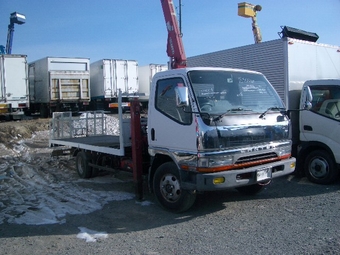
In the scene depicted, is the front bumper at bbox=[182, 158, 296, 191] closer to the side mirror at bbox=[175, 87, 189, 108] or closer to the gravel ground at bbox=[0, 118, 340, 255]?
the gravel ground at bbox=[0, 118, 340, 255]

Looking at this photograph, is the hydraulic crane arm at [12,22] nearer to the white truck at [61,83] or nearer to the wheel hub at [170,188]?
the white truck at [61,83]

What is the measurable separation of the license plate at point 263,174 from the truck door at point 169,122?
1066 millimetres

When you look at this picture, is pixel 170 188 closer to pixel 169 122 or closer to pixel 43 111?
pixel 169 122

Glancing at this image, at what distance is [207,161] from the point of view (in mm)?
5090

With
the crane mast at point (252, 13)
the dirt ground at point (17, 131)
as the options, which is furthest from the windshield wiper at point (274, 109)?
the dirt ground at point (17, 131)

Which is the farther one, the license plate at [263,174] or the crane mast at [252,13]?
the crane mast at [252,13]

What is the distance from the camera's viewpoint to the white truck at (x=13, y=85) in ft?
62.5

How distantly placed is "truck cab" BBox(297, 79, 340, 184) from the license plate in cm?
249

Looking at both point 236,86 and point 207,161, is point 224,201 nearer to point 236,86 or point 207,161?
point 207,161

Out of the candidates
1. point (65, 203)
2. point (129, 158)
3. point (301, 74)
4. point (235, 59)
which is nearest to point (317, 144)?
point (301, 74)

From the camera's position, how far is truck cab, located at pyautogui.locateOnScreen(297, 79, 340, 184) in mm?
7289

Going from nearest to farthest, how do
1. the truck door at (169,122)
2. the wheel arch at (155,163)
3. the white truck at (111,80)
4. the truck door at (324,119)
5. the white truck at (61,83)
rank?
the truck door at (169,122) → the wheel arch at (155,163) → the truck door at (324,119) → the white truck at (61,83) → the white truck at (111,80)

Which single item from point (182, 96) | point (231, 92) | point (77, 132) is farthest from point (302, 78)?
point (77, 132)

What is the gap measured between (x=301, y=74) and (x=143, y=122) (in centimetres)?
437
